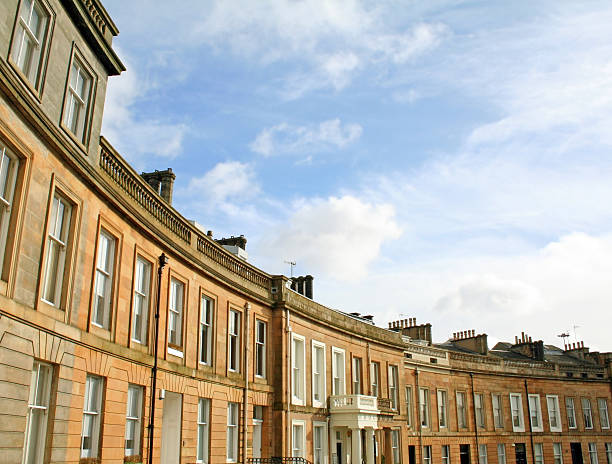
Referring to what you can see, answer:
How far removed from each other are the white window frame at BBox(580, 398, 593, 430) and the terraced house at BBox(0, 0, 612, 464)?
63.6 ft

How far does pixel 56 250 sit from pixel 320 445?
676 inches

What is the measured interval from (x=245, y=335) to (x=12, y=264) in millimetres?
11850

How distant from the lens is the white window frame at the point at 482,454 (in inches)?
1493

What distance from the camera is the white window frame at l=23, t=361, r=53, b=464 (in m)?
10.3

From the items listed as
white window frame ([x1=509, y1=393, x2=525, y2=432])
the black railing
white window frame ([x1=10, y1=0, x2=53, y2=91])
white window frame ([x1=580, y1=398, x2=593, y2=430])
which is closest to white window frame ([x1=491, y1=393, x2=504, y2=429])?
white window frame ([x1=509, y1=393, x2=525, y2=432])

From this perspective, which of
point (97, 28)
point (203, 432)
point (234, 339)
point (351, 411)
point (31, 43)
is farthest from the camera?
point (351, 411)

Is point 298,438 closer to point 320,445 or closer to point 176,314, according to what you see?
point 320,445

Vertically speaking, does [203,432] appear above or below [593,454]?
above

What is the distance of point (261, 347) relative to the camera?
22.3m

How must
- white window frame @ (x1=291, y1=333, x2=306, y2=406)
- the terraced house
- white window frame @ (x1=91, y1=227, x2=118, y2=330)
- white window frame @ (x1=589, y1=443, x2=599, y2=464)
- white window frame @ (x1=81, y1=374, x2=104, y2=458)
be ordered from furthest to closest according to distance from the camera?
white window frame @ (x1=589, y1=443, x2=599, y2=464)
white window frame @ (x1=291, y1=333, x2=306, y2=406)
white window frame @ (x1=91, y1=227, x2=118, y2=330)
white window frame @ (x1=81, y1=374, x2=104, y2=458)
the terraced house

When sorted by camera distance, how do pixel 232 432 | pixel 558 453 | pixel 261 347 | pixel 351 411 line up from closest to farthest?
pixel 232 432, pixel 261 347, pixel 351 411, pixel 558 453

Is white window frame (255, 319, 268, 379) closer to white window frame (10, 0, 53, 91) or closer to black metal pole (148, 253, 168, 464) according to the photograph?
black metal pole (148, 253, 168, 464)

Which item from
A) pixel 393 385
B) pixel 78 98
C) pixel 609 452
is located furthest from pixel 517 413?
pixel 78 98

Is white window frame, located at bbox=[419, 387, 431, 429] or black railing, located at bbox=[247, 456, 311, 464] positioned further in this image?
white window frame, located at bbox=[419, 387, 431, 429]
